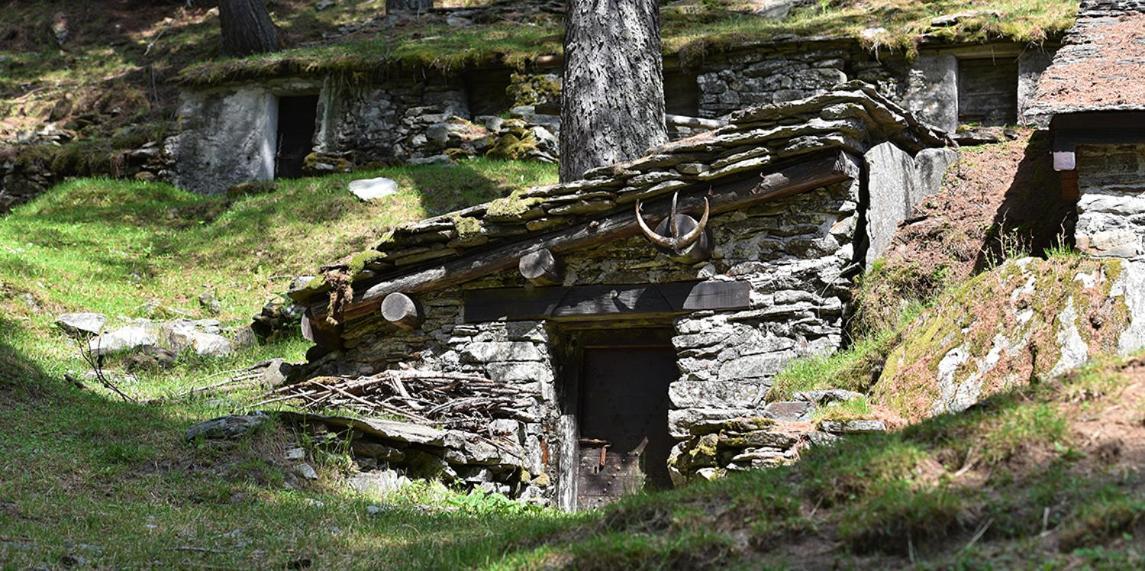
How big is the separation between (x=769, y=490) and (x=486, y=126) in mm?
11746

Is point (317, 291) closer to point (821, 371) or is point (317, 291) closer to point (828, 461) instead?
point (821, 371)

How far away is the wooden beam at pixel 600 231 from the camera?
9602mm

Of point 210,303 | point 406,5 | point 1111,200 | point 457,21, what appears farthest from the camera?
point 406,5

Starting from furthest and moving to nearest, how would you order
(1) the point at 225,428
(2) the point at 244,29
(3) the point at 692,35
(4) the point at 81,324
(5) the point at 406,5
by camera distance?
1. (5) the point at 406,5
2. (2) the point at 244,29
3. (3) the point at 692,35
4. (4) the point at 81,324
5. (1) the point at 225,428

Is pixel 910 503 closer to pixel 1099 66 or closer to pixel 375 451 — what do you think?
pixel 375 451

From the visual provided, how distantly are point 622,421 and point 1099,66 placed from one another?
4.66 metres

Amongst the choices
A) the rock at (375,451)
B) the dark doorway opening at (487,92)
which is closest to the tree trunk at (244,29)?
the dark doorway opening at (487,92)

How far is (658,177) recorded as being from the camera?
9852mm

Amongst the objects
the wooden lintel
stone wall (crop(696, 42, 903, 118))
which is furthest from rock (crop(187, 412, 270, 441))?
stone wall (crop(696, 42, 903, 118))

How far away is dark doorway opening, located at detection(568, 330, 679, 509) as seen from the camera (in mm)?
10344

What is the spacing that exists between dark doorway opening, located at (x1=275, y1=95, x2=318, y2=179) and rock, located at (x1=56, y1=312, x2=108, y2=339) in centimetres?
543

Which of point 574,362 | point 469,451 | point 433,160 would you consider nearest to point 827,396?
point 469,451

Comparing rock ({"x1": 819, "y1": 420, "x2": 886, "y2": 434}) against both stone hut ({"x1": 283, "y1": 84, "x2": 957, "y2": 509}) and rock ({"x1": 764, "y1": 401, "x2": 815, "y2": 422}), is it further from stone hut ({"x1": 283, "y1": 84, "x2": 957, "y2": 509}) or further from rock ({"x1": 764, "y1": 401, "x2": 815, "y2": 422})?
stone hut ({"x1": 283, "y1": 84, "x2": 957, "y2": 509})

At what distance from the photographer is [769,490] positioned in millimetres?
5363
